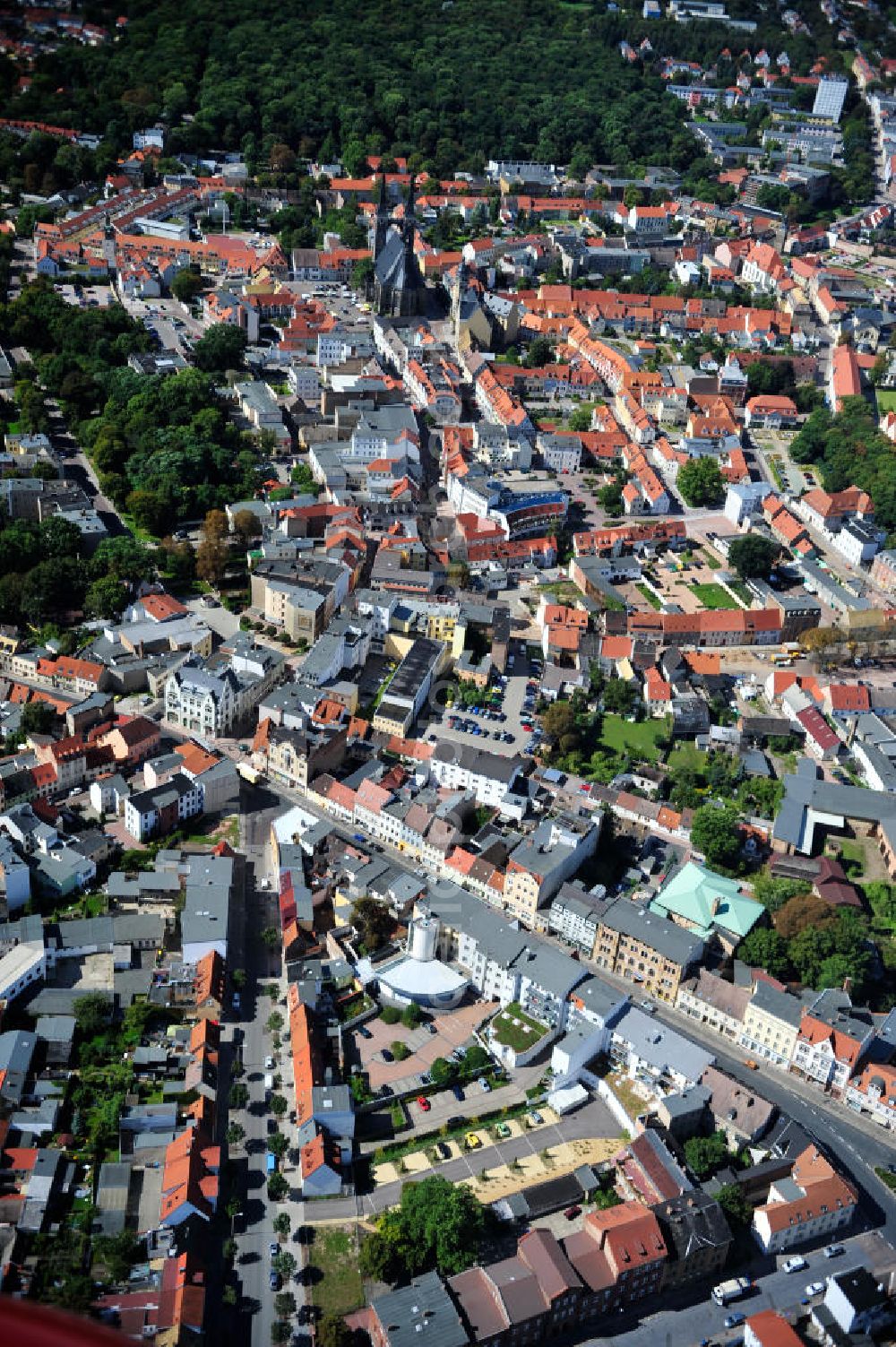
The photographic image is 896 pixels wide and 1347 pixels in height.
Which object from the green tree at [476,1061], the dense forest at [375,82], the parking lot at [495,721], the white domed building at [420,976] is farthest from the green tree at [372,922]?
the dense forest at [375,82]

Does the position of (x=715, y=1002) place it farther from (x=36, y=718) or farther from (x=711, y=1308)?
(x=36, y=718)

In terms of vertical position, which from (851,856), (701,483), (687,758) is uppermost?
(701,483)

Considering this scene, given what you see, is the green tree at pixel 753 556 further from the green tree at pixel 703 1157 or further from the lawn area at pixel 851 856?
the green tree at pixel 703 1157

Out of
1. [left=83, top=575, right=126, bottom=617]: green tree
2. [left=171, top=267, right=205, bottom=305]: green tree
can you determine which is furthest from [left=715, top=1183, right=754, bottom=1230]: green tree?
[left=171, top=267, right=205, bottom=305]: green tree

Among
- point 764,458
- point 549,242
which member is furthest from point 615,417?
point 549,242

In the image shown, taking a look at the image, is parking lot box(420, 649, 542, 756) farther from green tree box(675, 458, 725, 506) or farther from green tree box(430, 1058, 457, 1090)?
green tree box(675, 458, 725, 506)

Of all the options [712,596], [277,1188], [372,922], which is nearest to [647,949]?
[372,922]
